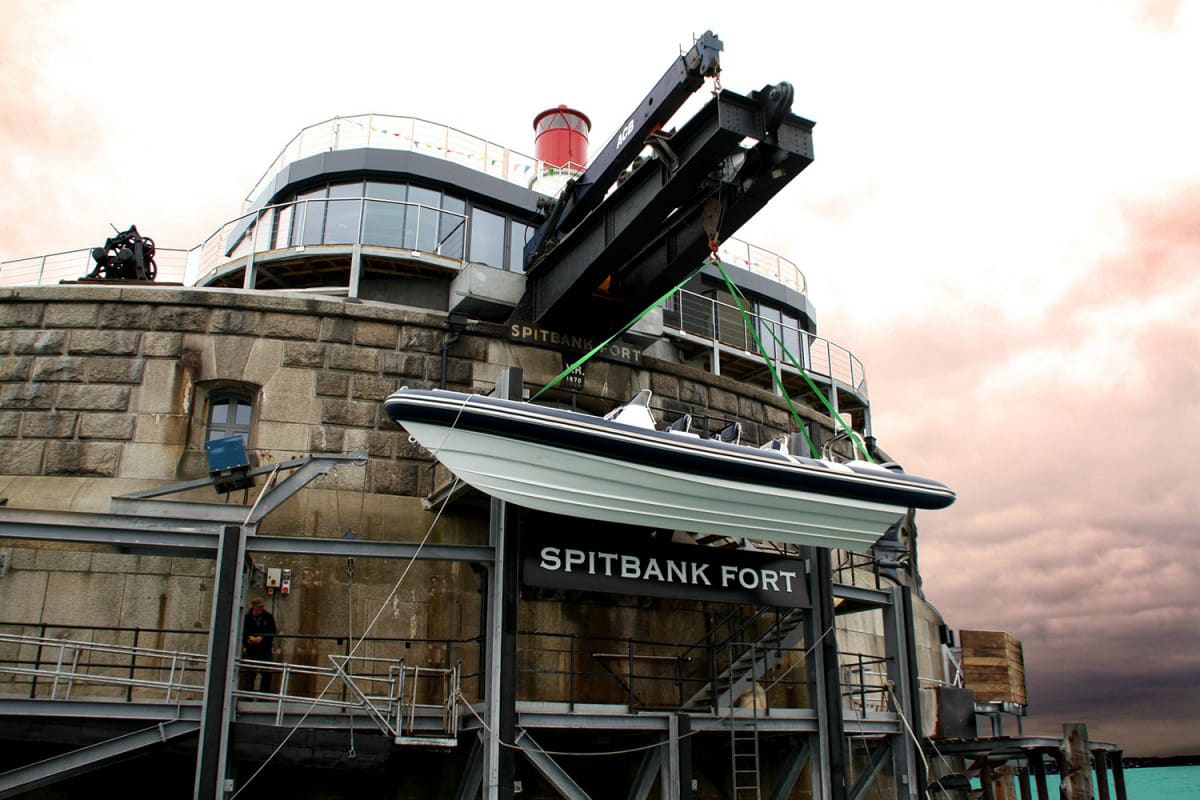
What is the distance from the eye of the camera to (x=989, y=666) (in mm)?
20688

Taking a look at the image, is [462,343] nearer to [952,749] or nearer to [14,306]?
[14,306]

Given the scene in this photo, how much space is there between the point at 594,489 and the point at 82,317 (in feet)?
28.9

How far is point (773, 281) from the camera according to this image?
83.0 feet

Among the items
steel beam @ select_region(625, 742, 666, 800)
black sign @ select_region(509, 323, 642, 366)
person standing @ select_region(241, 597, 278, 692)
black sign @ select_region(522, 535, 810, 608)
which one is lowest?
steel beam @ select_region(625, 742, 666, 800)

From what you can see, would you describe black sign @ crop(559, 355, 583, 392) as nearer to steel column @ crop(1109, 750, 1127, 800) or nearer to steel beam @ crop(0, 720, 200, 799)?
steel beam @ crop(0, 720, 200, 799)

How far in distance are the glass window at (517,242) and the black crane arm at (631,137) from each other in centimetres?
364

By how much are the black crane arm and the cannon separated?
8.18 meters

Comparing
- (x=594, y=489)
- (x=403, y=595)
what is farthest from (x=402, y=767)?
(x=594, y=489)

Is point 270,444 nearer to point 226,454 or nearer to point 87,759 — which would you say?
point 226,454

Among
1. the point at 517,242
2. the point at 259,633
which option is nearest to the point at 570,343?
the point at 517,242

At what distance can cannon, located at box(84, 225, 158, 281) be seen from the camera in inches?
749

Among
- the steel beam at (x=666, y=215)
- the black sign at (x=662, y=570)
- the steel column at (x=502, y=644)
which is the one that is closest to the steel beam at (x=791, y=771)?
the black sign at (x=662, y=570)

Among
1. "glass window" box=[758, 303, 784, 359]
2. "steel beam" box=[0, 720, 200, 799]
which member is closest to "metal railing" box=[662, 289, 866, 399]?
"glass window" box=[758, 303, 784, 359]

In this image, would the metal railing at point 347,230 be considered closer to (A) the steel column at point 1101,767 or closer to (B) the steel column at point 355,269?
(B) the steel column at point 355,269
